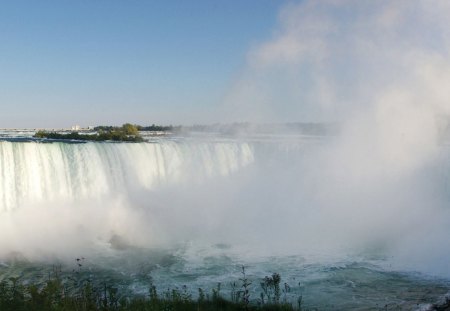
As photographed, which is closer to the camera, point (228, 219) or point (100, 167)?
point (100, 167)

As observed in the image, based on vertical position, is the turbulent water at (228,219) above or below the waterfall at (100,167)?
below

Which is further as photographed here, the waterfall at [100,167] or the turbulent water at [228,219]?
the waterfall at [100,167]

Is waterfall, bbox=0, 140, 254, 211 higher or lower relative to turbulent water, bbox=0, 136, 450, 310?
higher

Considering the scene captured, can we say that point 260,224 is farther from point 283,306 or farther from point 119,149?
point 283,306

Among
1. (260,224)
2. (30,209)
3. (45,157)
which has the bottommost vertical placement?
(260,224)

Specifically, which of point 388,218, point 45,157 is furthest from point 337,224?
point 45,157

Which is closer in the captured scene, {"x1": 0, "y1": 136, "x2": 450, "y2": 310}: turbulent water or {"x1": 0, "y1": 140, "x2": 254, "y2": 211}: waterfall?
{"x1": 0, "y1": 136, "x2": 450, "y2": 310}: turbulent water

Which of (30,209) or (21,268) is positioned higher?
(30,209)

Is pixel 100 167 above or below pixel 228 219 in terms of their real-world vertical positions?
above
